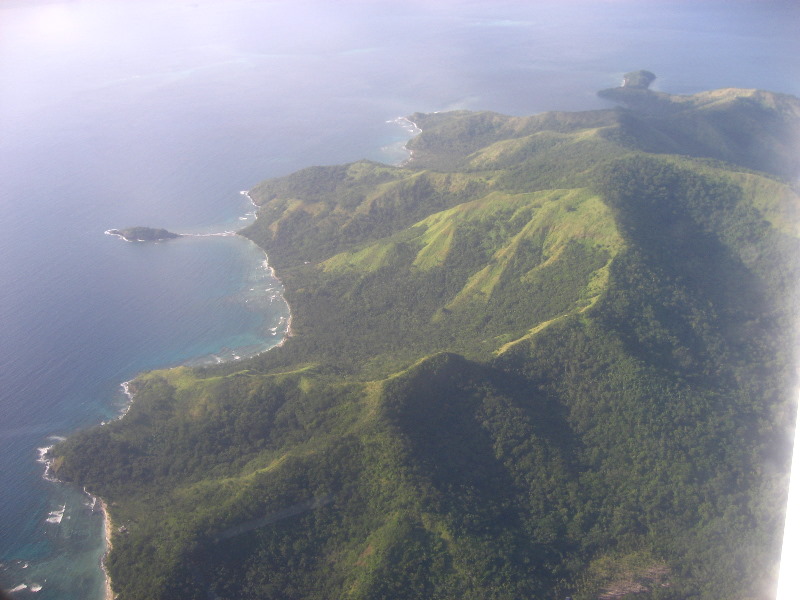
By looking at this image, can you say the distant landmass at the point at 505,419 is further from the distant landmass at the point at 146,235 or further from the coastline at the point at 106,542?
the distant landmass at the point at 146,235

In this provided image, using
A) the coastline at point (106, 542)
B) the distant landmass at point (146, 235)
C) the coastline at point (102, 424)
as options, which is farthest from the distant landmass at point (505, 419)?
the distant landmass at point (146, 235)

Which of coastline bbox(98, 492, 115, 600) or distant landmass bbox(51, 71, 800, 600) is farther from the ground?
distant landmass bbox(51, 71, 800, 600)

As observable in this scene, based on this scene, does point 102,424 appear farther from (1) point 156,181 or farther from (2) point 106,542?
(1) point 156,181

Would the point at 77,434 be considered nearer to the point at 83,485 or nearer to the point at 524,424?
the point at 83,485

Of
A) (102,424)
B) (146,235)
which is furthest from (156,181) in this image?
(102,424)

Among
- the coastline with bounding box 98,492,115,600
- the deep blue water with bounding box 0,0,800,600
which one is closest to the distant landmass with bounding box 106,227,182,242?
the deep blue water with bounding box 0,0,800,600

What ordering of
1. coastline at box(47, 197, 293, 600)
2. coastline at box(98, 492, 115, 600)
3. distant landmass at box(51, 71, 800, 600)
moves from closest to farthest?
distant landmass at box(51, 71, 800, 600)
coastline at box(98, 492, 115, 600)
coastline at box(47, 197, 293, 600)

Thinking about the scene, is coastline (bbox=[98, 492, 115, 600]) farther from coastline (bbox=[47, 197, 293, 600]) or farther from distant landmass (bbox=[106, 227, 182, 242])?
distant landmass (bbox=[106, 227, 182, 242])

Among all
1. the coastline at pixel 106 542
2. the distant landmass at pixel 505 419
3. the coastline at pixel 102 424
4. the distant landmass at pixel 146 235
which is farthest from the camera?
the distant landmass at pixel 146 235
